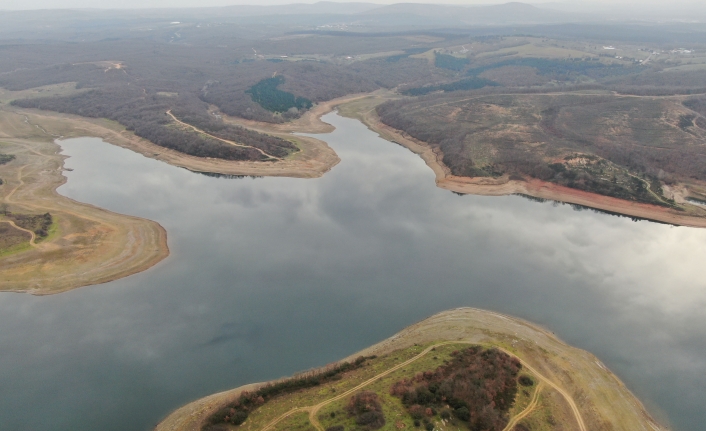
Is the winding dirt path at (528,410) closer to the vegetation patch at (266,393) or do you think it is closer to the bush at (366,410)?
the bush at (366,410)

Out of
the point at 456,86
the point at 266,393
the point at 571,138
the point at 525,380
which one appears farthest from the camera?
the point at 456,86

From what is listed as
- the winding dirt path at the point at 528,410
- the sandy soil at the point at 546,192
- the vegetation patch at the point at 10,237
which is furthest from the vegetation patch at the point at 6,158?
the winding dirt path at the point at 528,410

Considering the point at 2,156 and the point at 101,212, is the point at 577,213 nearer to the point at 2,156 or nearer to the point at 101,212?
the point at 101,212

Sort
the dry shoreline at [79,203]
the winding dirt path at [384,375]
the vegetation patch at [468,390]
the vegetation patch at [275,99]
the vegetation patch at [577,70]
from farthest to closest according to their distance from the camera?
the vegetation patch at [577,70] < the vegetation patch at [275,99] < the dry shoreline at [79,203] < the winding dirt path at [384,375] < the vegetation patch at [468,390]

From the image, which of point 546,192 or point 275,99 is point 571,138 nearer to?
point 546,192

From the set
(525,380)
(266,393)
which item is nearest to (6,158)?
(266,393)
